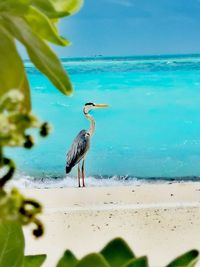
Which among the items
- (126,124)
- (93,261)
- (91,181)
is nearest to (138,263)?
(93,261)

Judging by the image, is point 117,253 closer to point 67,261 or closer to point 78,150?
point 67,261

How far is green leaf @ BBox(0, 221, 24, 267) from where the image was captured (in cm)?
37

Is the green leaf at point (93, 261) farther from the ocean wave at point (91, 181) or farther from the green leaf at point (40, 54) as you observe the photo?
the ocean wave at point (91, 181)

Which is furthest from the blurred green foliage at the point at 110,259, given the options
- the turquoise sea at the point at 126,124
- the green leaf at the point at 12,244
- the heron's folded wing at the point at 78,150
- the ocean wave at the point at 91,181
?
the turquoise sea at the point at 126,124

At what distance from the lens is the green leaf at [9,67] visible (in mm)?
260

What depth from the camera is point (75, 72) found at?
27719mm

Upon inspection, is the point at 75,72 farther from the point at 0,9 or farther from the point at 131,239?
the point at 0,9

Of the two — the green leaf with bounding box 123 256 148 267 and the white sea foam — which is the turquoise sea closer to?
the white sea foam

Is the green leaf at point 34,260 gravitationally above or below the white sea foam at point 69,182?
above

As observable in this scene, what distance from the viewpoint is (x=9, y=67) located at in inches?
10.6

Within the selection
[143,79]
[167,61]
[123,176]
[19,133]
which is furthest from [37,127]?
[167,61]

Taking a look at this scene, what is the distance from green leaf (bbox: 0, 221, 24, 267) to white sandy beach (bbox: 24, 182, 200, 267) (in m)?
4.52

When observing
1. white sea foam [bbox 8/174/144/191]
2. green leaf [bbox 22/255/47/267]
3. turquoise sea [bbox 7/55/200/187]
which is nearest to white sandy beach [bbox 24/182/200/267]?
white sea foam [bbox 8/174/144/191]

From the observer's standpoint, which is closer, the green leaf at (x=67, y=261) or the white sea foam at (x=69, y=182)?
the green leaf at (x=67, y=261)
